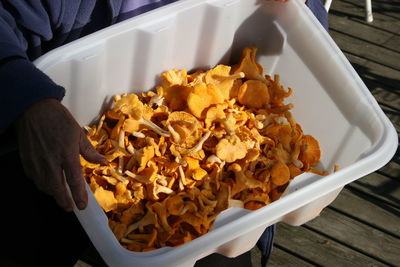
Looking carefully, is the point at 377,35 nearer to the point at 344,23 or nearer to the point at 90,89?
the point at 344,23

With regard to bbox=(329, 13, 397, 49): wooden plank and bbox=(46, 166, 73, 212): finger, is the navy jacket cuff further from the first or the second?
bbox=(329, 13, 397, 49): wooden plank

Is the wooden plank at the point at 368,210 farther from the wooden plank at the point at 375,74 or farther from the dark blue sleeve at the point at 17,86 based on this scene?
the dark blue sleeve at the point at 17,86

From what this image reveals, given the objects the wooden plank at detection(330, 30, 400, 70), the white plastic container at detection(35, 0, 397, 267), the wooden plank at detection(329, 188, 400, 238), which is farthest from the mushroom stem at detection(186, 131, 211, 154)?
the wooden plank at detection(330, 30, 400, 70)

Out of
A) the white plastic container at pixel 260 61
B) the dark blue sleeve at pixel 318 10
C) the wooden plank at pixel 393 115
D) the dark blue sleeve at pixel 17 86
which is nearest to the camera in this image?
the dark blue sleeve at pixel 17 86

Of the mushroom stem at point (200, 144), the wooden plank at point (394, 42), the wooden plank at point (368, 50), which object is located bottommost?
the wooden plank at point (368, 50)

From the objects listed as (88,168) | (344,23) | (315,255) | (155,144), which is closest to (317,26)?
(155,144)

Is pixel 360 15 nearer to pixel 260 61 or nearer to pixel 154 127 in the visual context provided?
Result: pixel 260 61

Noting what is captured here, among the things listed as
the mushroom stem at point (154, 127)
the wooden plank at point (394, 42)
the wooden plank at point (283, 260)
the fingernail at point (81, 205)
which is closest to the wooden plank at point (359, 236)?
the wooden plank at point (283, 260)
